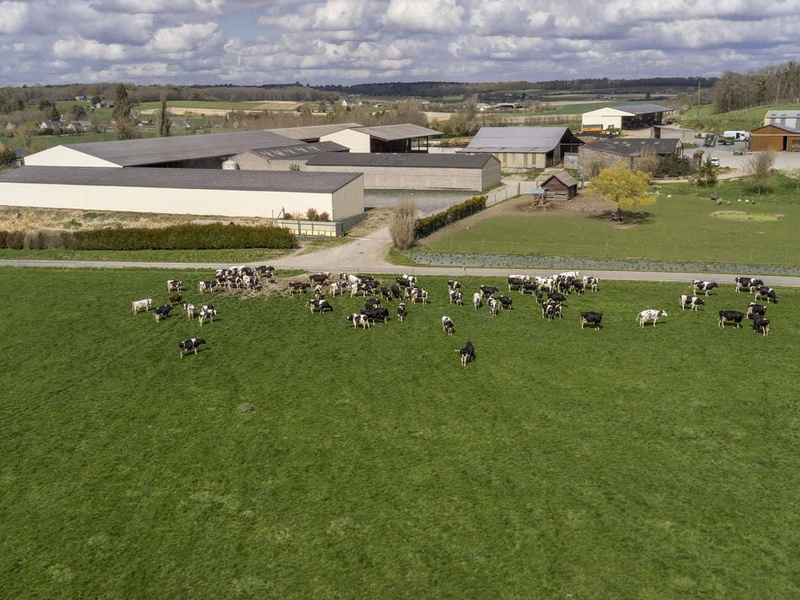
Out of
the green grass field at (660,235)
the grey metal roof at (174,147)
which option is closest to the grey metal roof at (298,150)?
the grey metal roof at (174,147)

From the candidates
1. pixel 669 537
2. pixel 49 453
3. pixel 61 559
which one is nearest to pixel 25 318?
pixel 49 453

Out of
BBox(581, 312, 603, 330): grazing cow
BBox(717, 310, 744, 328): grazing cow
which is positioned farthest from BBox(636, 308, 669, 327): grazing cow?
BBox(717, 310, 744, 328): grazing cow

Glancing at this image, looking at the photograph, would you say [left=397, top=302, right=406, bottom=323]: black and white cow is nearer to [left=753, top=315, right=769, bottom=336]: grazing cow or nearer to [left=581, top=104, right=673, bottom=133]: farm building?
[left=753, top=315, right=769, bottom=336]: grazing cow

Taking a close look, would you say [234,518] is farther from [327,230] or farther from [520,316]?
[327,230]

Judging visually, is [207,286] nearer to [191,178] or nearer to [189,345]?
[189,345]

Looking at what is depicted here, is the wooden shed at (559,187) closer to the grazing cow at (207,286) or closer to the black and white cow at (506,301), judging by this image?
the black and white cow at (506,301)

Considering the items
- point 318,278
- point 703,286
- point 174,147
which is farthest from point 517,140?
point 318,278
